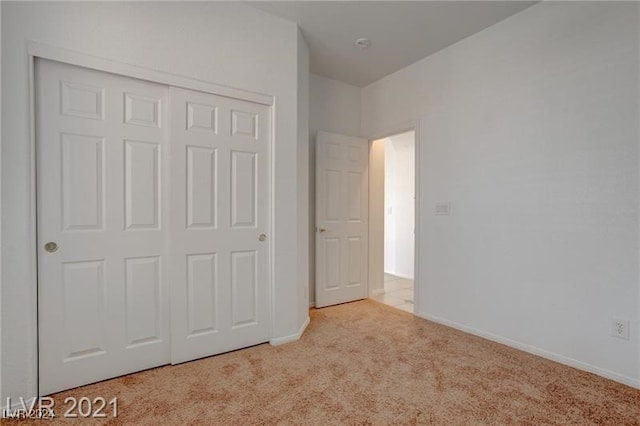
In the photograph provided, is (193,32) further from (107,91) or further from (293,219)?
(293,219)

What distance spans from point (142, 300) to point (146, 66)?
1.59 metres

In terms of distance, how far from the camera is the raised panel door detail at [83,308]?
1938 millimetres

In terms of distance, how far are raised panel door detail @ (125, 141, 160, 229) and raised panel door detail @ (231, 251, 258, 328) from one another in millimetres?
660

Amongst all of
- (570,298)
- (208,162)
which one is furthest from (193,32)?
(570,298)

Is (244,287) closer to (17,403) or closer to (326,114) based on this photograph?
(17,403)

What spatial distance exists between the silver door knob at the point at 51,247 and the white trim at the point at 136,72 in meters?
1.09

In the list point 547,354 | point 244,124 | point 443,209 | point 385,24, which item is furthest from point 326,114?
point 547,354

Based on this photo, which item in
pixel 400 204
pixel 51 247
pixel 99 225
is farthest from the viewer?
pixel 400 204

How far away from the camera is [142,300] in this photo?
2.16 meters

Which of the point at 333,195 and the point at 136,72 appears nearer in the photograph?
the point at 136,72

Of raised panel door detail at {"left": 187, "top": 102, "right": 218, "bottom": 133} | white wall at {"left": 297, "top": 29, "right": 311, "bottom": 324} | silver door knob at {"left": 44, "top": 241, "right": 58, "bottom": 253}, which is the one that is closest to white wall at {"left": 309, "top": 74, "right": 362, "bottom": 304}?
white wall at {"left": 297, "top": 29, "right": 311, "bottom": 324}

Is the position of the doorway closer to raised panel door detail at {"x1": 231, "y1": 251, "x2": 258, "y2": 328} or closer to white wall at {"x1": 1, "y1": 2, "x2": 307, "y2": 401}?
white wall at {"x1": 1, "y1": 2, "x2": 307, "y2": 401}

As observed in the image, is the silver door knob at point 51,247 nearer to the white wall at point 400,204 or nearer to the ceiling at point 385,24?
the ceiling at point 385,24

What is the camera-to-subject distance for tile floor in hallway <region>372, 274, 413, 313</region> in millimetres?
3797
